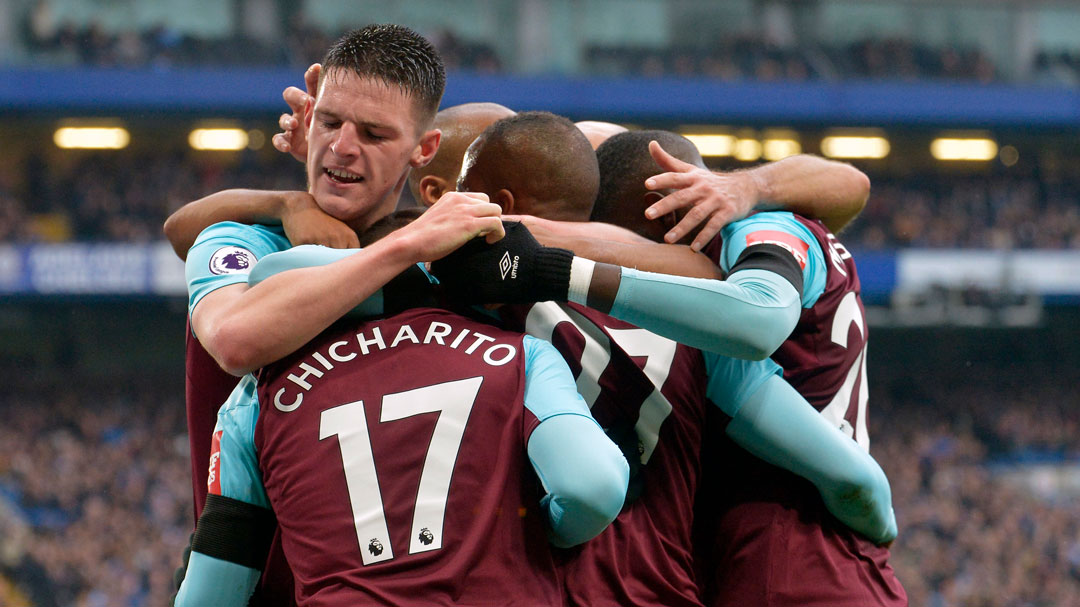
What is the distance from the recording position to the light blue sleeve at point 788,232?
2.84 m

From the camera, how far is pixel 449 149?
3576 millimetres

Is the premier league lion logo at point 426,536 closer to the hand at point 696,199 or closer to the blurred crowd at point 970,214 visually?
the hand at point 696,199

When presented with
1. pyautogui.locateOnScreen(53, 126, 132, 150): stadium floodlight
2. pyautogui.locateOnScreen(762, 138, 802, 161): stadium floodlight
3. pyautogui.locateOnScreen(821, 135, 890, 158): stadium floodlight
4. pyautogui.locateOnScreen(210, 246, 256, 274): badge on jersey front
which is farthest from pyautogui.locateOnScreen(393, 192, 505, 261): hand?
pyautogui.locateOnScreen(821, 135, 890, 158): stadium floodlight

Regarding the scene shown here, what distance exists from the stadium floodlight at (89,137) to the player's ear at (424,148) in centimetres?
2070

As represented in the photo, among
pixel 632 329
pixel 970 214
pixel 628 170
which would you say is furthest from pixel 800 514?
pixel 970 214

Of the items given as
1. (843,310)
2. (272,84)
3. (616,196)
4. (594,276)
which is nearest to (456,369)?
(594,276)

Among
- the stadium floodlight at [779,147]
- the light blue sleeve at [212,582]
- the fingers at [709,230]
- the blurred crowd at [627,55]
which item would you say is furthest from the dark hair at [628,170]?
the stadium floodlight at [779,147]

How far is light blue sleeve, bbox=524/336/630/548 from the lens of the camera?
86.4 inches

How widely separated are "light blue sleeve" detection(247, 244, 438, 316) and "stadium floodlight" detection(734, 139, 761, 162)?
2258 centimetres

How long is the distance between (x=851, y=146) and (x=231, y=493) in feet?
79.3

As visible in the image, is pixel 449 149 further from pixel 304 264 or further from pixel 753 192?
pixel 304 264

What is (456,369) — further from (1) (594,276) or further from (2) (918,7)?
(2) (918,7)

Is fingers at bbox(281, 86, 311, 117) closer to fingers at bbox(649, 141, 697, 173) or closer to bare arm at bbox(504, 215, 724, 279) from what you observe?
bare arm at bbox(504, 215, 724, 279)

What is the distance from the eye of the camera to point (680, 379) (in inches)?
107
